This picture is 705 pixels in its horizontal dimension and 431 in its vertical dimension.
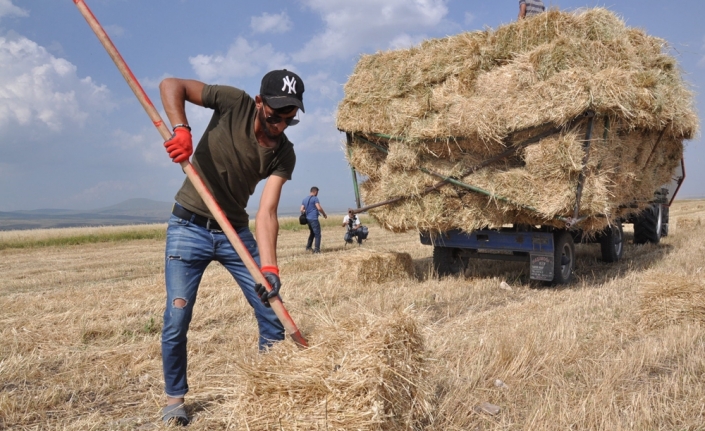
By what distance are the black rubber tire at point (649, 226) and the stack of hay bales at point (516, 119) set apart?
3857mm

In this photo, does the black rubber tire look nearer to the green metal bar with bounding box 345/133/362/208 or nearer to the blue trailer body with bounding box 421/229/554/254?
the blue trailer body with bounding box 421/229/554/254

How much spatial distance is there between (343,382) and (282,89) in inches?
66.2

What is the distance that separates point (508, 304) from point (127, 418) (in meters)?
4.54

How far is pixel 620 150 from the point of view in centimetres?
710

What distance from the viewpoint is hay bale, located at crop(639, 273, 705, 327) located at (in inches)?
195

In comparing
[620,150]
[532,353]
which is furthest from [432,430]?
[620,150]

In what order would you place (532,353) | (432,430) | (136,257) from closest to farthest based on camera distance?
1. (432,430)
2. (532,353)
3. (136,257)

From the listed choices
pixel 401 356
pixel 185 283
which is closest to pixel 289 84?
pixel 185 283

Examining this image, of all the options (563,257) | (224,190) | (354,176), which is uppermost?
(354,176)

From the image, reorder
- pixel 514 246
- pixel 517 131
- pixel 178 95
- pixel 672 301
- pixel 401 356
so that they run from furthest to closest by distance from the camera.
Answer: pixel 514 246
pixel 517 131
pixel 672 301
pixel 178 95
pixel 401 356

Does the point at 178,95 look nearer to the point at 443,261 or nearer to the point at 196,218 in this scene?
the point at 196,218

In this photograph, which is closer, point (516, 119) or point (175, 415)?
point (175, 415)

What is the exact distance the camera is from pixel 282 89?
320cm

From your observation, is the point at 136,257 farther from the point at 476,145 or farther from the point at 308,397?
the point at 308,397
